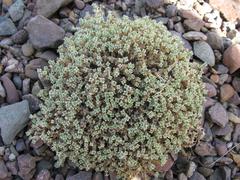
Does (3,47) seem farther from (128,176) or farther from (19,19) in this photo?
(128,176)

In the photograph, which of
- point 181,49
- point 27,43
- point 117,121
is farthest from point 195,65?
point 27,43

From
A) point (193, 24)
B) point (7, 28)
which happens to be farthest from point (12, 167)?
point (193, 24)

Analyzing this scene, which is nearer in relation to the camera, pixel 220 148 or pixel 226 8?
pixel 220 148

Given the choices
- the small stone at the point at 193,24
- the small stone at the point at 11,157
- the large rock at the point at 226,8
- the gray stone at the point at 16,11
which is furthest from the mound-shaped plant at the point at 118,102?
the large rock at the point at 226,8

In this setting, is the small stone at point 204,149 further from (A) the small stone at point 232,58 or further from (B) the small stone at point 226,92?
(A) the small stone at point 232,58

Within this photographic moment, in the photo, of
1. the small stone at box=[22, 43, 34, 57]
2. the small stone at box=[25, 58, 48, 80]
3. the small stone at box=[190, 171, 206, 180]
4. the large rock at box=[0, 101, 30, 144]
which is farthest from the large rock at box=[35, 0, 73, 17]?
the small stone at box=[190, 171, 206, 180]

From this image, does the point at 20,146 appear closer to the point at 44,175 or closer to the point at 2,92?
the point at 44,175
